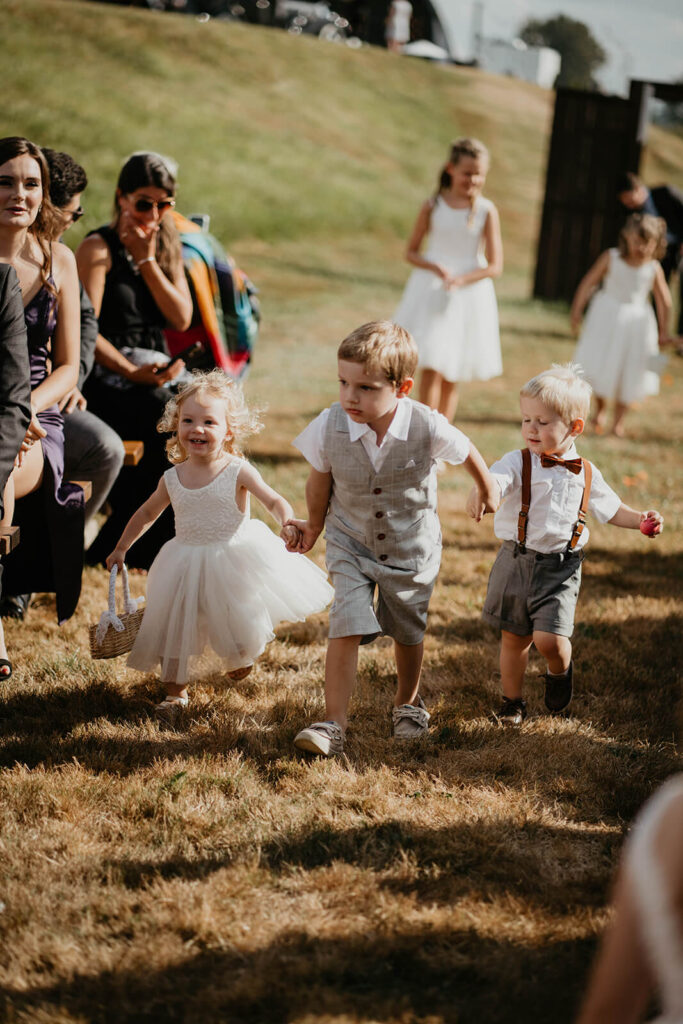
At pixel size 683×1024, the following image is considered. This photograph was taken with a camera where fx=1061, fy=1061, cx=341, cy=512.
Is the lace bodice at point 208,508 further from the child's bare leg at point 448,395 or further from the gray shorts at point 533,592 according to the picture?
the child's bare leg at point 448,395

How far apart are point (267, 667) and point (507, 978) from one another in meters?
2.31

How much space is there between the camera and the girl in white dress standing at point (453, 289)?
8.36 m

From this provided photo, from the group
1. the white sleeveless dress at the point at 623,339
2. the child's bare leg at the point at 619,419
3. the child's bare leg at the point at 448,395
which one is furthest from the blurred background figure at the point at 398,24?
the child's bare leg at the point at 448,395

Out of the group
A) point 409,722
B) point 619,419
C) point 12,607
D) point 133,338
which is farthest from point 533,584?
point 619,419

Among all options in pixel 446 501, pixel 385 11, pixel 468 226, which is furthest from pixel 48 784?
pixel 385 11

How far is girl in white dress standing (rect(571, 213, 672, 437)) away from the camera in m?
10.2

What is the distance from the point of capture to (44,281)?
15.9ft

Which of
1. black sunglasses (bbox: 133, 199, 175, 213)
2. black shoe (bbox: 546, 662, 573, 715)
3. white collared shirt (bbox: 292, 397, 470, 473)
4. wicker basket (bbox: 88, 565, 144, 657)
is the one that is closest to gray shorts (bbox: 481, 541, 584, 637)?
black shoe (bbox: 546, 662, 573, 715)

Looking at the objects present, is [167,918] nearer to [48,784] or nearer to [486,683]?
[48,784]

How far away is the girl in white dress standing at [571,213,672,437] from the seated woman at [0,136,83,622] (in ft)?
20.6

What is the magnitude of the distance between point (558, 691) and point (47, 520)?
242cm

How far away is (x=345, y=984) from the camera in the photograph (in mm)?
2857

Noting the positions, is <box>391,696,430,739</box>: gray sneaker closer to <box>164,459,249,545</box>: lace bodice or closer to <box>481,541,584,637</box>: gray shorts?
<box>481,541,584,637</box>: gray shorts

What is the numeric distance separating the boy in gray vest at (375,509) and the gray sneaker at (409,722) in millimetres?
261
